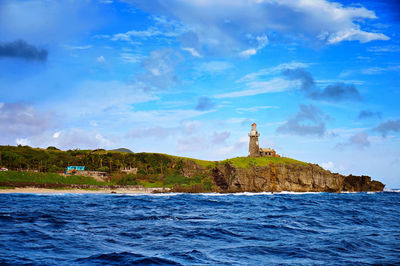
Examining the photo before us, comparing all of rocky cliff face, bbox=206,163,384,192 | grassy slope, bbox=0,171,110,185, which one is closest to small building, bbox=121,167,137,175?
grassy slope, bbox=0,171,110,185

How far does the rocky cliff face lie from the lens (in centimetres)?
13888

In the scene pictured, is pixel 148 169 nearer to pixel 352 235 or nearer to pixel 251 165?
pixel 251 165

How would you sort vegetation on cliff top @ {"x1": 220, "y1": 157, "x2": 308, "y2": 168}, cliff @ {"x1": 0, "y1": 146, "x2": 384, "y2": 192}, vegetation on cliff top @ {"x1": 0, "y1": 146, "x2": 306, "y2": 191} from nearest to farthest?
1. vegetation on cliff top @ {"x1": 0, "y1": 146, "x2": 306, "y2": 191}
2. cliff @ {"x1": 0, "y1": 146, "x2": 384, "y2": 192}
3. vegetation on cliff top @ {"x1": 220, "y1": 157, "x2": 308, "y2": 168}

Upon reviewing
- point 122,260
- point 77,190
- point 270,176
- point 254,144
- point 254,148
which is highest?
point 254,144

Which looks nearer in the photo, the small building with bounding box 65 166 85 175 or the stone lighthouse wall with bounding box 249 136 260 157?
the small building with bounding box 65 166 85 175

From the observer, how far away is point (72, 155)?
495 feet

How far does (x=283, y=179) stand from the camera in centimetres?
14725

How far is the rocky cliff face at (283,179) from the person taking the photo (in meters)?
139

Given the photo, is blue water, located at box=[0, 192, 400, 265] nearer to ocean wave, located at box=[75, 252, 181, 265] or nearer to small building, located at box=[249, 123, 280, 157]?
ocean wave, located at box=[75, 252, 181, 265]

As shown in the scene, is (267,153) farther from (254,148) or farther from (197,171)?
(197,171)

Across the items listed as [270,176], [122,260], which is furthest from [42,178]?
[122,260]

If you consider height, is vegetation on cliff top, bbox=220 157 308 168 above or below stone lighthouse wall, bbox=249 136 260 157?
below

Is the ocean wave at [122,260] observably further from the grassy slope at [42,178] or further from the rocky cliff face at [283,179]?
the rocky cliff face at [283,179]

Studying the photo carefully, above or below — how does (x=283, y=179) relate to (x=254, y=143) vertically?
below
